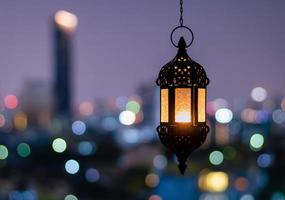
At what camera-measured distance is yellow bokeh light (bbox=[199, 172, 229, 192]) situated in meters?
41.9

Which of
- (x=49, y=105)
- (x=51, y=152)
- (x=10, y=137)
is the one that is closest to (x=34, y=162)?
(x=51, y=152)

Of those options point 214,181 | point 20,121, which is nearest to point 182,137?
point 214,181

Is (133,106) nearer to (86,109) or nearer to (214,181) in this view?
(86,109)

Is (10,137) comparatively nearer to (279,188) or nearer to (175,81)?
(279,188)

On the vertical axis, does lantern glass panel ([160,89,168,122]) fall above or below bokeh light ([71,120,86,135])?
above

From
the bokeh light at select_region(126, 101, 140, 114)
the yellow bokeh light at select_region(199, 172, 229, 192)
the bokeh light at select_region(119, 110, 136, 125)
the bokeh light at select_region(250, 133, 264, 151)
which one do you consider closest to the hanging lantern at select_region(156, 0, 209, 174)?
the yellow bokeh light at select_region(199, 172, 229, 192)

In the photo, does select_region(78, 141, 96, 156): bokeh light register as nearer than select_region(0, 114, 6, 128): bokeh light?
Yes

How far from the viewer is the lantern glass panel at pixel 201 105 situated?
3.32 metres

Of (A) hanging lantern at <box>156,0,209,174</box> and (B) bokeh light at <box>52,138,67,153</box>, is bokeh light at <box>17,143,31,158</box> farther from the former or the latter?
(A) hanging lantern at <box>156,0,209,174</box>

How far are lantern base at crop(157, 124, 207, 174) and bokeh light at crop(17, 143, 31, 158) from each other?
154 feet

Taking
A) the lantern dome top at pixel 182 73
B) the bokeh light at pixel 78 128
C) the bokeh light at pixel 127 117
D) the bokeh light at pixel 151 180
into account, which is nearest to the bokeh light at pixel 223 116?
the bokeh light at pixel 78 128

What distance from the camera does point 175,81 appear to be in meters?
3.35

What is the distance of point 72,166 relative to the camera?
46.2 metres

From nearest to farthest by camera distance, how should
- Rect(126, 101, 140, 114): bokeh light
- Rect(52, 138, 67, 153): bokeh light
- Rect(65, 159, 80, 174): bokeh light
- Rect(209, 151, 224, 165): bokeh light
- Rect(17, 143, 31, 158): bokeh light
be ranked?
Rect(65, 159, 80, 174): bokeh light → Rect(209, 151, 224, 165): bokeh light → Rect(52, 138, 67, 153): bokeh light → Rect(17, 143, 31, 158): bokeh light → Rect(126, 101, 140, 114): bokeh light
